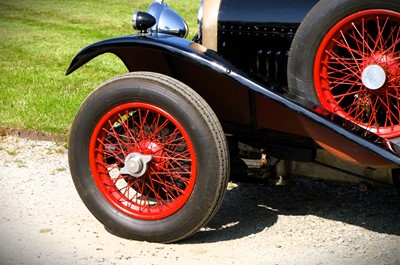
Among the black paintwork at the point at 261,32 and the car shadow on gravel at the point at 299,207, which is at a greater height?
the black paintwork at the point at 261,32

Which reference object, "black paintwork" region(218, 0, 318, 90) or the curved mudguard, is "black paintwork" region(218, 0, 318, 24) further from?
the curved mudguard

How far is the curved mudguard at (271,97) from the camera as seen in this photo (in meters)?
3.60

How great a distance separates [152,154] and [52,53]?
16.6ft

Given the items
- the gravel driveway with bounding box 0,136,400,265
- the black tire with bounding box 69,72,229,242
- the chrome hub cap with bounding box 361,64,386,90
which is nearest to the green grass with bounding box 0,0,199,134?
the gravel driveway with bounding box 0,136,400,265

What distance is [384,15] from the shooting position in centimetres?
364

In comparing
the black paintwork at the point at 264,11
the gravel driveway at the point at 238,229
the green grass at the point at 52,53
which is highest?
the black paintwork at the point at 264,11

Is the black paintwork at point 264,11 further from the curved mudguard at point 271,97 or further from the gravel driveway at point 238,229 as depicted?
the gravel driveway at point 238,229

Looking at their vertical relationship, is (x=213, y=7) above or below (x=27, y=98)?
above

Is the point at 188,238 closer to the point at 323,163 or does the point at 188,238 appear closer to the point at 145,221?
the point at 145,221

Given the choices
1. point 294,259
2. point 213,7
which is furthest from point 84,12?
point 294,259

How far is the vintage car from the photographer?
3719 mm

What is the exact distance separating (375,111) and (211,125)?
0.71 metres

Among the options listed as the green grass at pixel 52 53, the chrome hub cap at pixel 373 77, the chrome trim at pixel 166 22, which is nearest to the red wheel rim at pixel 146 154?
the chrome trim at pixel 166 22

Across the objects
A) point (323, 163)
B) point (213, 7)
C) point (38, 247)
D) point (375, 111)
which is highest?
point (213, 7)
